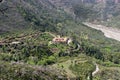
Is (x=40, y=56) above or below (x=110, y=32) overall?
above

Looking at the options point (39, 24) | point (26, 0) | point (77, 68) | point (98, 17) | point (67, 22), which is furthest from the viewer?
point (98, 17)

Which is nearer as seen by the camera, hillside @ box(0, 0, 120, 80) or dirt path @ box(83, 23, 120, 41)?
hillside @ box(0, 0, 120, 80)

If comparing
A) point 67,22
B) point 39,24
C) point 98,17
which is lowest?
point 98,17

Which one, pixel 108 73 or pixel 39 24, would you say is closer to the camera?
pixel 108 73

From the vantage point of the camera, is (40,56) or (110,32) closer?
(40,56)

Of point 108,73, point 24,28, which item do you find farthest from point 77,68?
point 24,28

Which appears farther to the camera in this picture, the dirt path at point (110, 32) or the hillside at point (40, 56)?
the dirt path at point (110, 32)

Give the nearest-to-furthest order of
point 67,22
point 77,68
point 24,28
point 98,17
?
point 77,68 < point 24,28 < point 67,22 < point 98,17

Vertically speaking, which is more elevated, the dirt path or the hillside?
the hillside

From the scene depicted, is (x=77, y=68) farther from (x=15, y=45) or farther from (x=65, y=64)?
(x=15, y=45)

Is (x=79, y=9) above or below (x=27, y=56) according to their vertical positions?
below

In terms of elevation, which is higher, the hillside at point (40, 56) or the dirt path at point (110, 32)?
the hillside at point (40, 56)
